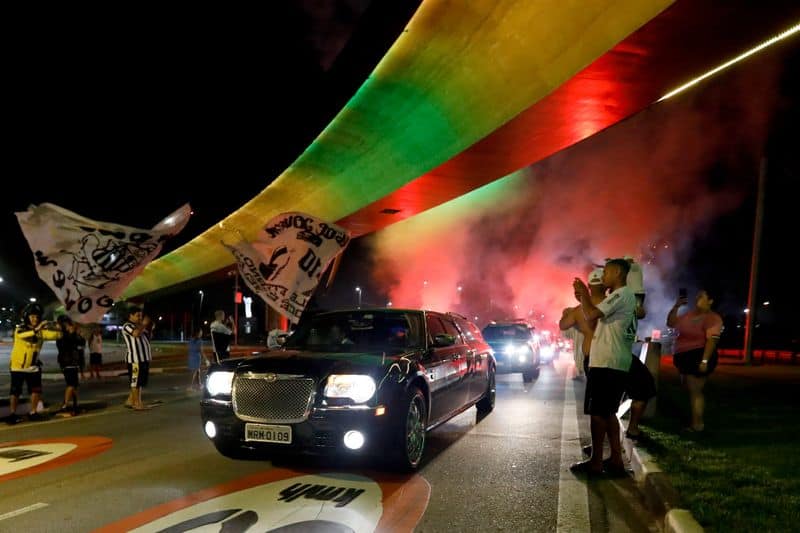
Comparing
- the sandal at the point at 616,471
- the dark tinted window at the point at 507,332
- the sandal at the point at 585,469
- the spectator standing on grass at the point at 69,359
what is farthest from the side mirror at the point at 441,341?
the dark tinted window at the point at 507,332

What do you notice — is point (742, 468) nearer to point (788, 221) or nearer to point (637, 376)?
point (637, 376)

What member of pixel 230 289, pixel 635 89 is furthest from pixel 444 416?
pixel 230 289

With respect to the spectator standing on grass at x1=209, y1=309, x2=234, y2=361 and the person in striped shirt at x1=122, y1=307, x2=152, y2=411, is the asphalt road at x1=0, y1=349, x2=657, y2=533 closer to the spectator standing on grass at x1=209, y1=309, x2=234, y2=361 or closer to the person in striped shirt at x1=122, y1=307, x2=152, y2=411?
the person in striped shirt at x1=122, y1=307, x2=152, y2=411

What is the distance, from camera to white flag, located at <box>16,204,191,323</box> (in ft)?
27.9

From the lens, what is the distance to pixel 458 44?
36.6ft

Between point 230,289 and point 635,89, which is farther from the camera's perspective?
point 230,289

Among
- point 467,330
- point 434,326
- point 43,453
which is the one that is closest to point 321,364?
point 434,326

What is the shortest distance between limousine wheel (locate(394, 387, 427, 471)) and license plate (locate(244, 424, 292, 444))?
101cm

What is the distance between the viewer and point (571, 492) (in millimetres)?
5355

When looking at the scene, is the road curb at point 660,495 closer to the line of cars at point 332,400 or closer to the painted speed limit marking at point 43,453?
the line of cars at point 332,400

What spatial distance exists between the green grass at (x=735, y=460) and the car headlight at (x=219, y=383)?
3959 millimetres

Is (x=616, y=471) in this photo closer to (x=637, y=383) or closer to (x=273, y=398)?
(x=637, y=383)

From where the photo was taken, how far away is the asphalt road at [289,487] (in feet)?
14.9

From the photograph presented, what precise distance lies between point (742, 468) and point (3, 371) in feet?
68.3
